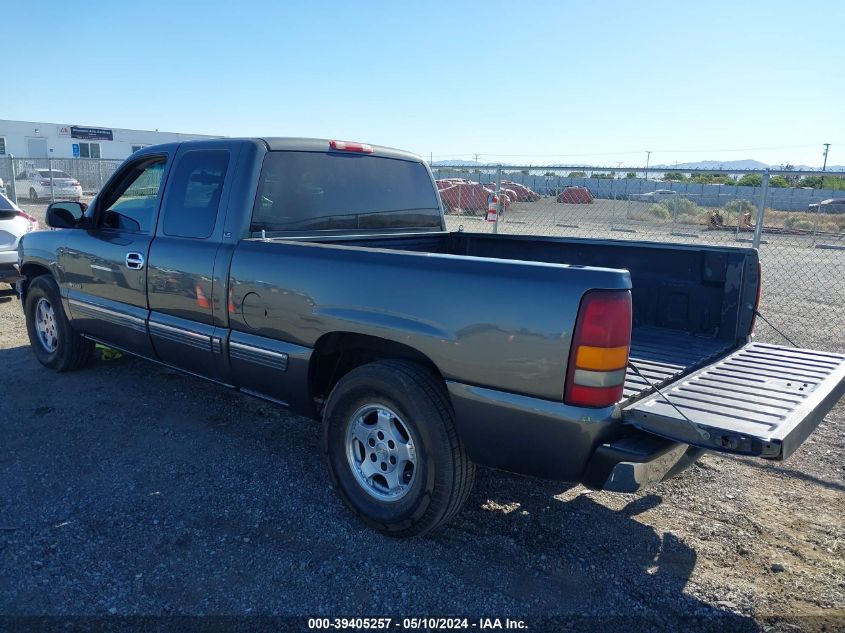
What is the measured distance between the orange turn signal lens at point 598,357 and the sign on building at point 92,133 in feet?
187

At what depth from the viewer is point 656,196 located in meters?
11.6

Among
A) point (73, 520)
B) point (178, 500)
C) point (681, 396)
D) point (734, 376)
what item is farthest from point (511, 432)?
point (73, 520)

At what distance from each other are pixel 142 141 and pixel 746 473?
2312 inches

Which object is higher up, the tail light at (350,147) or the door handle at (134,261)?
the tail light at (350,147)

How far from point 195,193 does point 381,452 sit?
2172 mm

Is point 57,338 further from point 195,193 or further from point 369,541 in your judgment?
point 369,541

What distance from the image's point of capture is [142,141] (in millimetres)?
54938

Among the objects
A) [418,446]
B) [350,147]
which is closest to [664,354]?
[418,446]

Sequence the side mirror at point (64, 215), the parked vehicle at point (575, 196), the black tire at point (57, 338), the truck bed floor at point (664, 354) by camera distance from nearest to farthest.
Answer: the truck bed floor at point (664, 354) < the side mirror at point (64, 215) < the black tire at point (57, 338) < the parked vehicle at point (575, 196)

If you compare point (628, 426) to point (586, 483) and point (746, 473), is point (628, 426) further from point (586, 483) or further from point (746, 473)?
point (746, 473)

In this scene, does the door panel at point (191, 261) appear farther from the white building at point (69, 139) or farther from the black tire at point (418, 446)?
the white building at point (69, 139)

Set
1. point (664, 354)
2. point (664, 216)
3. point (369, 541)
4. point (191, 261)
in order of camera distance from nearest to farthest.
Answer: point (369, 541) → point (664, 354) → point (191, 261) → point (664, 216)

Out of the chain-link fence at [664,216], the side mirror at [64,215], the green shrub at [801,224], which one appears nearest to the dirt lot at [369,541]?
the side mirror at [64,215]

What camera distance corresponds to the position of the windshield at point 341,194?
13.5ft
